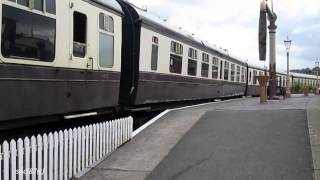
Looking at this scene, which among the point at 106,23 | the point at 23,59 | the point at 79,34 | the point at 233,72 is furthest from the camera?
the point at 233,72

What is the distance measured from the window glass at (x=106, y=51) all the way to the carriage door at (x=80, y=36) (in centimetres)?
64

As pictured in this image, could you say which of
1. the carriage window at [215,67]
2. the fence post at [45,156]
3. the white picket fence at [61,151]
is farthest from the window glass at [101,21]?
the carriage window at [215,67]

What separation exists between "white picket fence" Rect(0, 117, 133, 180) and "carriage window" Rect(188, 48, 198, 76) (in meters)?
9.52

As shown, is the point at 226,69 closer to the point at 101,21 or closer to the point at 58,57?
the point at 101,21

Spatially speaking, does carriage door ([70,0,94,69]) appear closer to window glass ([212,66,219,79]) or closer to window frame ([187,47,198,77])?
window frame ([187,47,198,77])

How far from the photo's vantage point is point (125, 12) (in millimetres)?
15383

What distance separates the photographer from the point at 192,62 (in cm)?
2209

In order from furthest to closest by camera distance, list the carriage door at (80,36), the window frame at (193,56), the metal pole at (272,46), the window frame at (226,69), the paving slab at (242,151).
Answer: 1. the window frame at (226,69)
2. the metal pole at (272,46)
3. the window frame at (193,56)
4. the carriage door at (80,36)
5. the paving slab at (242,151)

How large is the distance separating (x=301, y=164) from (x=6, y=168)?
5.30 metres

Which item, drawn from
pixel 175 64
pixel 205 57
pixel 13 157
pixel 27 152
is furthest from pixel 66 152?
pixel 205 57

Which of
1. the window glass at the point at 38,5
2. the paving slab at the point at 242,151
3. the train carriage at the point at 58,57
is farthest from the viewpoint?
the paving slab at the point at 242,151

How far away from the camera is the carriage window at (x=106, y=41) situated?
12.7 metres

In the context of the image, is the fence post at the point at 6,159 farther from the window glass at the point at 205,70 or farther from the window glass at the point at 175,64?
the window glass at the point at 205,70

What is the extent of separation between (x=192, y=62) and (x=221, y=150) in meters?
11.0
